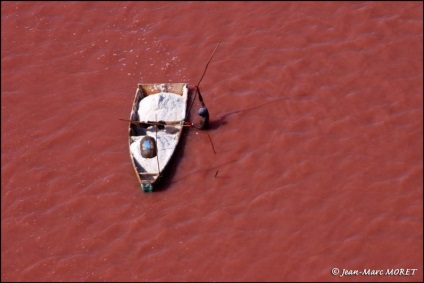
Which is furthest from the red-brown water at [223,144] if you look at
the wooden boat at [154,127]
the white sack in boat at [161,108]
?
the white sack in boat at [161,108]

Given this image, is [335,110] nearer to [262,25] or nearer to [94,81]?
[262,25]

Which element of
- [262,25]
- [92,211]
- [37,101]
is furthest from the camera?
[262,25]

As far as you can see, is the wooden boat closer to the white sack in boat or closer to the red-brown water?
the white sack in boat

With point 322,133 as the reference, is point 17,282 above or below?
below

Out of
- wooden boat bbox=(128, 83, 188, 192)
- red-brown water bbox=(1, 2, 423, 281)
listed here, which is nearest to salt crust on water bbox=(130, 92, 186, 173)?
wooden boat bbox=(128, 83, 188, 192)

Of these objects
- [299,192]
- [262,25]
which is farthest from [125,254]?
[262,25]

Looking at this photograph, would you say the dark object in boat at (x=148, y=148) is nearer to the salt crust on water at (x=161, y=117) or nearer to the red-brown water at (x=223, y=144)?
the salt crust on water at (x=161, y=117)
